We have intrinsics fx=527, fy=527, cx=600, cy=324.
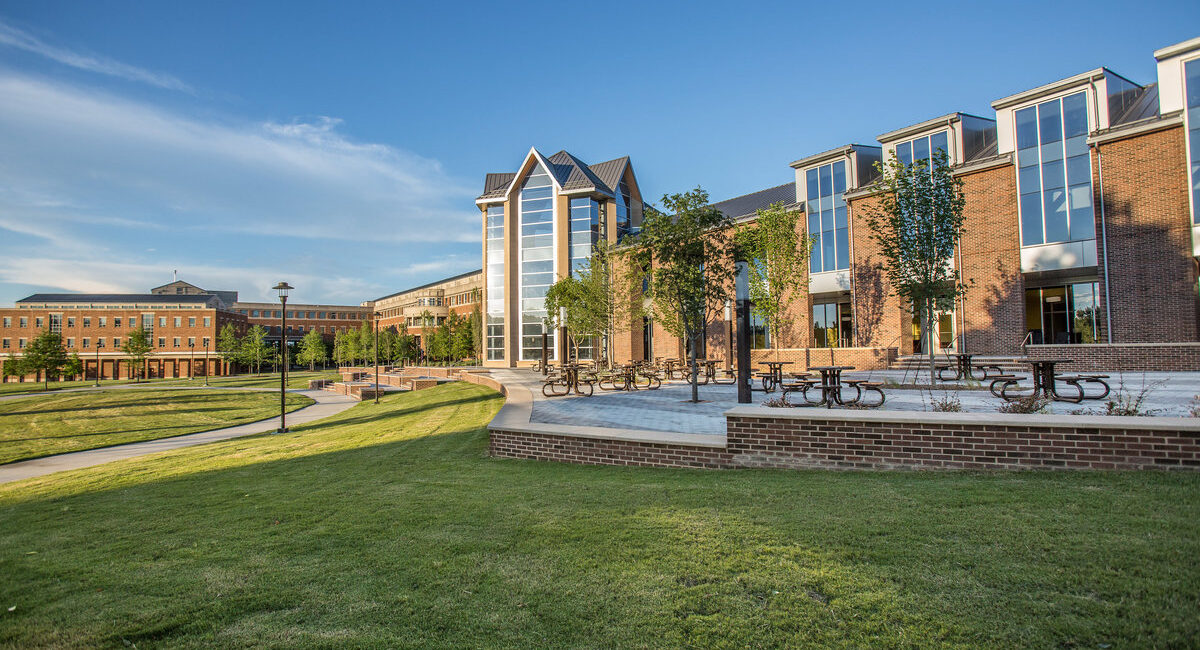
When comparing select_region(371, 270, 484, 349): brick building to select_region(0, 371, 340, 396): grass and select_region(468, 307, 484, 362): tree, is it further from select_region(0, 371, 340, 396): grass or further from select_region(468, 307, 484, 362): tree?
select_region(0, 371, 340, 396): grass

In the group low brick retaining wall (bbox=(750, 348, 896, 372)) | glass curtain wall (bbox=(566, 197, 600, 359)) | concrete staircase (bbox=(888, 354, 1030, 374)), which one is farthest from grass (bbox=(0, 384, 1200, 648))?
glass curtain wall (bbox=(566, 197, 600, 359))

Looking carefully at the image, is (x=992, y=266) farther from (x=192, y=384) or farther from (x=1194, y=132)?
(x=192, y=384)

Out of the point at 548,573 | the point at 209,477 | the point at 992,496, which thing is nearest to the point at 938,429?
the point at 992,496

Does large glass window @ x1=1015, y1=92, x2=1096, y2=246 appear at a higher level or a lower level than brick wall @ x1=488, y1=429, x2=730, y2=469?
higher

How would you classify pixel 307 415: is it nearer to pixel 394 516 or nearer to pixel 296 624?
pixel 394 516

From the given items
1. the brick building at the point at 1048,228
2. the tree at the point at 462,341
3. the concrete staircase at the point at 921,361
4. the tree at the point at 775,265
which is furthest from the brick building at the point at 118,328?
the concrete staircase at the point at 921,361

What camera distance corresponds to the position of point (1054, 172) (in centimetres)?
2172

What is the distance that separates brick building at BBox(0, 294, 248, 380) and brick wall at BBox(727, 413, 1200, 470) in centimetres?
9083

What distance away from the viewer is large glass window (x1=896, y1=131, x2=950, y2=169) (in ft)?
83.8

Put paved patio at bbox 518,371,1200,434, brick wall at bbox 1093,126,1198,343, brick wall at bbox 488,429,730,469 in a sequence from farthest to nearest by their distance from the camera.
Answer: brick wall at bbox 1093,126,1198,343 < paved patio at bbox 518,371,1200,434 < brick wall at bbox 488,429,730,469

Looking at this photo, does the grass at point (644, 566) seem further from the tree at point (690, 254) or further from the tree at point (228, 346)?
the tree at point (228, 346)

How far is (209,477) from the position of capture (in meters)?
8.81

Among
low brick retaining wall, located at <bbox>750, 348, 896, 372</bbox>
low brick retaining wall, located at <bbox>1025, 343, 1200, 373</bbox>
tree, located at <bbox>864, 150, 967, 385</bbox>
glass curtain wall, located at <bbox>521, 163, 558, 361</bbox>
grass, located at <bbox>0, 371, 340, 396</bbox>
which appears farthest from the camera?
grass, located at <bbox>0, 371, 340, 396</bbox>

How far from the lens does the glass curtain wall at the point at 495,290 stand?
1699 inches
